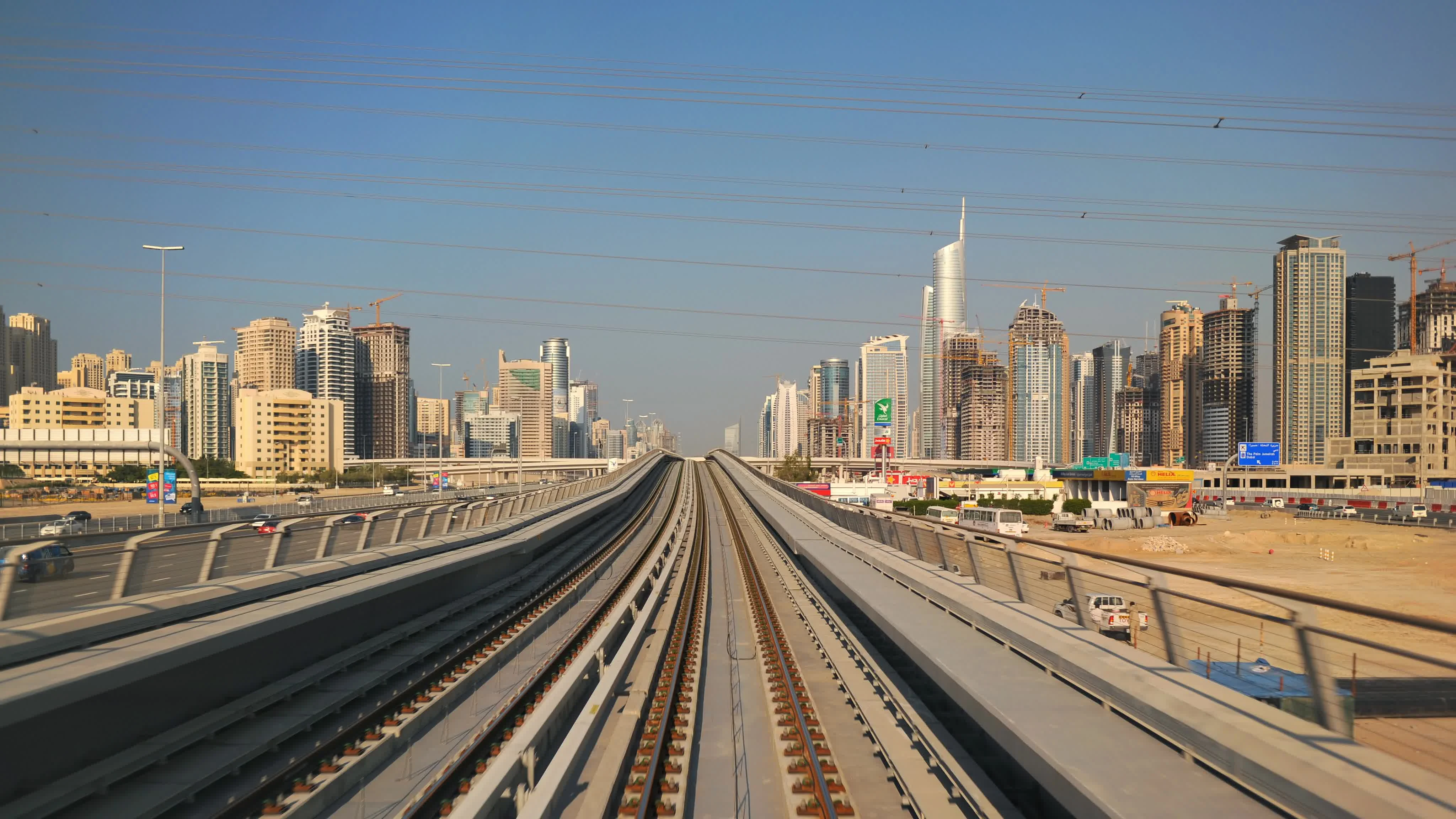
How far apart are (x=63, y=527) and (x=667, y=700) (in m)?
26.2

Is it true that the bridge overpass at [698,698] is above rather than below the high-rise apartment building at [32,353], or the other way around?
below

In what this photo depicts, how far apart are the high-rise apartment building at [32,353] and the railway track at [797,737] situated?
12472 cm

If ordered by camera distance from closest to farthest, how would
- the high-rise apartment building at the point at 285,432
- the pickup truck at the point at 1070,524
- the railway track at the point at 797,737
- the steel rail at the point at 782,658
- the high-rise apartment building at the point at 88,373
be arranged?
the railway track at the point at 797,737, the steel rail at the point at 782,658, the pickup truck at the point at 1070,524, the high-rise apartment building at the point at 285,432, the high-rise apartment building at the point at 88,373

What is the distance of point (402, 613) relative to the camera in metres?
16.8

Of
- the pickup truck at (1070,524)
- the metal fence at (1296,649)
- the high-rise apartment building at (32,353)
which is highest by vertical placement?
the high-rise apartment building at (32,353)

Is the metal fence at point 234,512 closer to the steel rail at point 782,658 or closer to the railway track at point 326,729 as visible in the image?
the railway track at point 326,729

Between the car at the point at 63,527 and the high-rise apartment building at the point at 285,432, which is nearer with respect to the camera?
the car at the point at 63,527

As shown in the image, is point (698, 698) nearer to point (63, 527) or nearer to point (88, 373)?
point (63, 527)

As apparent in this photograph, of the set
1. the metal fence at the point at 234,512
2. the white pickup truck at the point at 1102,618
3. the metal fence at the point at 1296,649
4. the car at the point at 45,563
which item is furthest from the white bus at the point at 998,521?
the car at the point at 45,563

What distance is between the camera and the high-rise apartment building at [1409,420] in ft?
267

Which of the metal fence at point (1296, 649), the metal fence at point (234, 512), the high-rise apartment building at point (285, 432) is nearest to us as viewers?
the metal fence at point (1296, 649)

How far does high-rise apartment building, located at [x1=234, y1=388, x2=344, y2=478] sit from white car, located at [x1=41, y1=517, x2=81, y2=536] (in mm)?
101927

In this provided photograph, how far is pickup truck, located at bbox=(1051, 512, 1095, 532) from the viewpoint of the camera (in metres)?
47.5

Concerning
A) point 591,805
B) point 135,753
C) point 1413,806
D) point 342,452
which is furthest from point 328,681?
point 342,452
